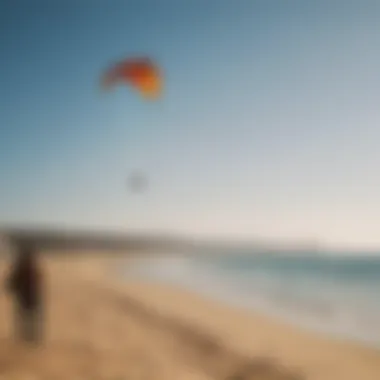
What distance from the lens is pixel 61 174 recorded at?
6.97ft

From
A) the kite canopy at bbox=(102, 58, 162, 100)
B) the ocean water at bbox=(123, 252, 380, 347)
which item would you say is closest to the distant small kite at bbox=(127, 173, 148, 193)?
the kite canopy at bbox=(102, 58, 162, 100)

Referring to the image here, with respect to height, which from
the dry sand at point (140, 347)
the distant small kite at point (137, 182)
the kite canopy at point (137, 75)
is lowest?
the dry sand at point (140, 347)

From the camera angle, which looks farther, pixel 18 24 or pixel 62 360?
pixel 18 24

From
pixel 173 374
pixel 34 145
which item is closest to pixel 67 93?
pixel 34 145

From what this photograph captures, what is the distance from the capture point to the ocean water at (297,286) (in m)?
2.48

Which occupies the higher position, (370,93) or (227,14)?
(227,14)

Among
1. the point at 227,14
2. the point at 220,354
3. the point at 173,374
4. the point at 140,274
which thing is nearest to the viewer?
the point at 173,374

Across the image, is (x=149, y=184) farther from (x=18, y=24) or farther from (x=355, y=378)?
(x=355, y=378)

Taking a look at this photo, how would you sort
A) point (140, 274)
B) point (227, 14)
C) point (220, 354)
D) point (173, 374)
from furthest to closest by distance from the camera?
point (140, 274) < point (227, 14) < point (220, 354) < point (173, 374)

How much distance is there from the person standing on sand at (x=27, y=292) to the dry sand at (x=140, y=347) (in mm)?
44

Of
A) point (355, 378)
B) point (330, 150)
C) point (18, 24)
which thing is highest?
point (18, 24)

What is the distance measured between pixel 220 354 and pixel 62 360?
2.06 feet

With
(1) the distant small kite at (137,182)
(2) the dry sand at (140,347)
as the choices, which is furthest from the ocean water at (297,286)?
(1) the distant small kite at (137,182)

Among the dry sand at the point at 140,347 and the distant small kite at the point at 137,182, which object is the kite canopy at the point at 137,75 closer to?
the distant small kite at the point at 137,182
